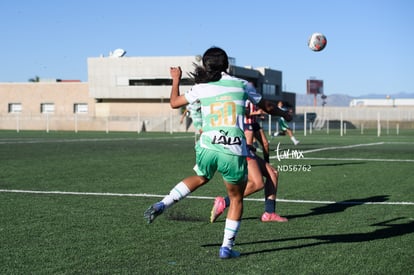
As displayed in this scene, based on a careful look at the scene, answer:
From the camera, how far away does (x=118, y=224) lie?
8.23m

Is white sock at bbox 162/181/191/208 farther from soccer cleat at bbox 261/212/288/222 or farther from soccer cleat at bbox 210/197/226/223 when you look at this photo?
soccer cleat at bbox 261/212/288/222

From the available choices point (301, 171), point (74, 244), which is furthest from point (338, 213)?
point (301, 171)

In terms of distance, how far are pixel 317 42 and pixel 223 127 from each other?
41.8 feet

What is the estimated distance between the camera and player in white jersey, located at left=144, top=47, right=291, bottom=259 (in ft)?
20.6

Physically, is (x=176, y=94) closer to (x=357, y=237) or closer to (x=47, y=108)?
(x=357, y=237)

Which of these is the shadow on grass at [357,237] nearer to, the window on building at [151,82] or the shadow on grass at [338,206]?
the shadow on grass at [338,206]

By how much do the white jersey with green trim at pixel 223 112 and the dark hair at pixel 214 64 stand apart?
6 cm

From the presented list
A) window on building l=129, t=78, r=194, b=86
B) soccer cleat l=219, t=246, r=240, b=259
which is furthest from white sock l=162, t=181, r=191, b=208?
window on building l=129, t=78, r=194, b=86

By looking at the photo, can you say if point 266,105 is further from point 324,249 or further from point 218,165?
point 324,249

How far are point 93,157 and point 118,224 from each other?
41.0 ft

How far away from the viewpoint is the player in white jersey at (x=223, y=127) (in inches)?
247

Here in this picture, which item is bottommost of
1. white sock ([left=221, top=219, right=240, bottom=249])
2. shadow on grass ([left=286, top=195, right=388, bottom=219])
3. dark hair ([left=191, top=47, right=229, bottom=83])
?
shadow on grass ([left=286, top=195, right=388, bottom=219])

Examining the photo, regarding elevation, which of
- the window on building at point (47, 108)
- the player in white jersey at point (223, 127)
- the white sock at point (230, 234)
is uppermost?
the window on building at point (47, 108)

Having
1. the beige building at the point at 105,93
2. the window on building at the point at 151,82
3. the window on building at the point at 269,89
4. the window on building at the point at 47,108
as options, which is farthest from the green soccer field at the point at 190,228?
the window on building at the point at 269,89
